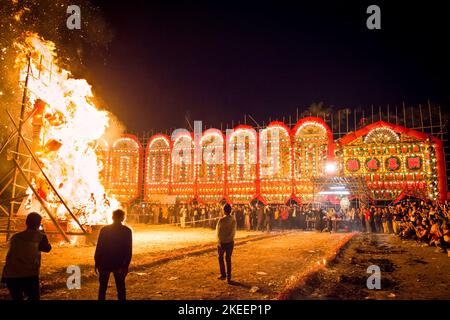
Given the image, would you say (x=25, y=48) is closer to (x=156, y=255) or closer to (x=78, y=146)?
(x=78, y=146)

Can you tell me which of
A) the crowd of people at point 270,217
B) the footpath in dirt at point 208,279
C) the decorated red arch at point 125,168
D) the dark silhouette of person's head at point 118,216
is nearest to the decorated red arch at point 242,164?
the crowd of people at point 270,217

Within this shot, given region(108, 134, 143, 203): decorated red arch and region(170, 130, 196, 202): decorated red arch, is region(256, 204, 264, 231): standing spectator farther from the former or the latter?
region(108, 134, 143, 203): decorated red arch

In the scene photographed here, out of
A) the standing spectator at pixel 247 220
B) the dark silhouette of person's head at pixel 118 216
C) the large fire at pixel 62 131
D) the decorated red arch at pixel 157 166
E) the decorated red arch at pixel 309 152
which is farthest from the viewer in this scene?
the decorated red arch at pixel 157 166

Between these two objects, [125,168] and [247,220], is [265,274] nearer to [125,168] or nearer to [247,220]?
[247,220]

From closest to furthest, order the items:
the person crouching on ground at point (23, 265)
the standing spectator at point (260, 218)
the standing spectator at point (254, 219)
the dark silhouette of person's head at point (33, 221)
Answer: the person crouching on ground at point (23, 265), the dark silhouette of person's head at point (33, 221), the standing spectator at point (260, 218), the standing spectator at point (254, 219)

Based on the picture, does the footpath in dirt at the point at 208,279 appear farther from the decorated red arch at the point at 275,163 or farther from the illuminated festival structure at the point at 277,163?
the decorated red arch at the point at 275,163

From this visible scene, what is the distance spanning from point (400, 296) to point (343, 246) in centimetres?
718

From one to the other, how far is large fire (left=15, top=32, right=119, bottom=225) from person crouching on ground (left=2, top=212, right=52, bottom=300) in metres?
8.71

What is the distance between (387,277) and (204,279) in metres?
4.66

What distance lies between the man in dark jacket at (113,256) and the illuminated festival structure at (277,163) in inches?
696

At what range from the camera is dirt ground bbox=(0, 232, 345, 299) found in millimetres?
6117

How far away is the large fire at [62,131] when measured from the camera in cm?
1259

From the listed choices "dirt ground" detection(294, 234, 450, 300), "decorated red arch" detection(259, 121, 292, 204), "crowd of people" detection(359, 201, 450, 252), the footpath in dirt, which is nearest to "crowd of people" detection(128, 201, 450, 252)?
"crowd of people" detection(359, 201, 450, 252)

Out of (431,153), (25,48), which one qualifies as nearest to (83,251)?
(25,48)
